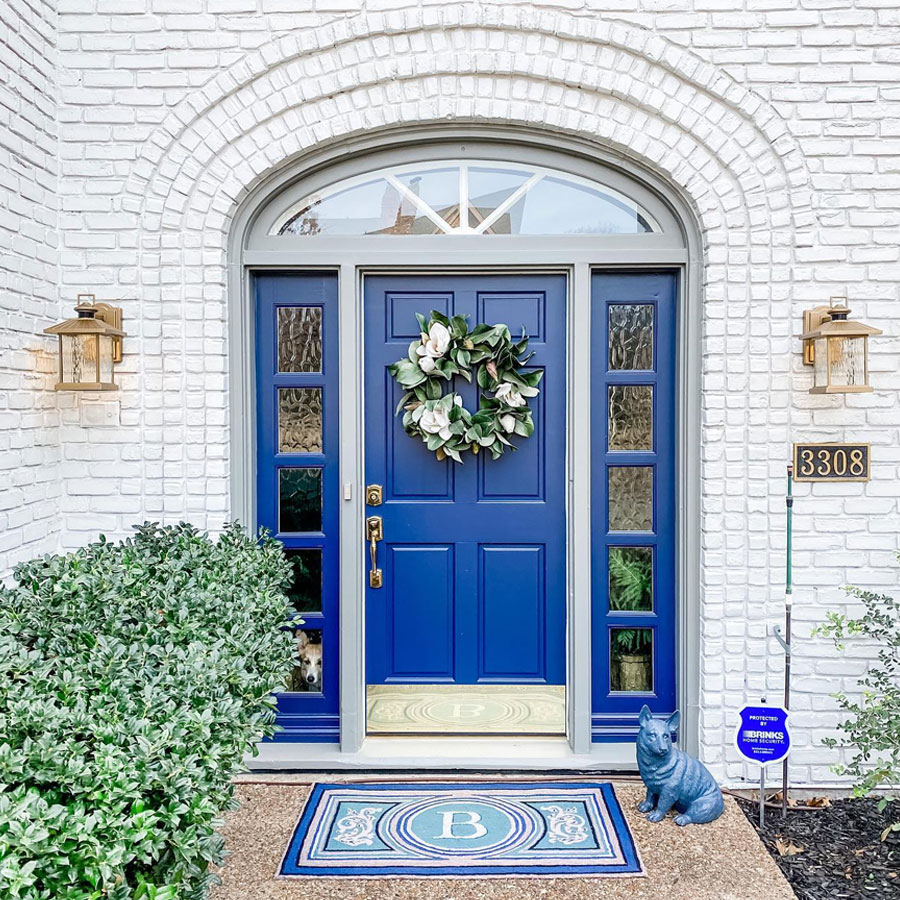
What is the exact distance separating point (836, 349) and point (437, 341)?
1.57 m

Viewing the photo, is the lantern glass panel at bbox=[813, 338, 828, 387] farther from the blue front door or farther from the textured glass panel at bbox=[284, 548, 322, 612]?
the textured glass panel at bbox=[284, 548, 322, 612]

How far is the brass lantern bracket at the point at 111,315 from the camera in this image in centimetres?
330

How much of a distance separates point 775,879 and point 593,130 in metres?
2.79

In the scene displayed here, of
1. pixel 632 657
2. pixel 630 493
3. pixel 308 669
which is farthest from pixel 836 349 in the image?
pixel 308 669

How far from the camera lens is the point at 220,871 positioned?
2736 mm

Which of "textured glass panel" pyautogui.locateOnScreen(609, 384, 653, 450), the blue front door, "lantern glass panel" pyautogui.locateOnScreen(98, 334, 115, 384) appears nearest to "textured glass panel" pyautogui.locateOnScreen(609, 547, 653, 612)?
the blue front door

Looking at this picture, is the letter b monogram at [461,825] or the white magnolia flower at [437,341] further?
the white magnolia flower at [437,341]

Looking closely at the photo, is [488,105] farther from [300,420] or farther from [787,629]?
[787,629]

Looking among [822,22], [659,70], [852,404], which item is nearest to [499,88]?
[659,70]

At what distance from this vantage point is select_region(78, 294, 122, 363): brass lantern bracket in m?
3.30

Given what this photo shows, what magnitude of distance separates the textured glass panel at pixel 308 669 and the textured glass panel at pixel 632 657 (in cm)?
128

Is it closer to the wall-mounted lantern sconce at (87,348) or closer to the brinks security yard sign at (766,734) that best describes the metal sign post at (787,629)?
the brinks security yard sign at (766,734)

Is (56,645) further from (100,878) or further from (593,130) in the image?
(593,130)

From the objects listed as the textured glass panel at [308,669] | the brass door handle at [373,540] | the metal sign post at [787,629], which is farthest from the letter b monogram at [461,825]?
the metal sign post at [787,629]
